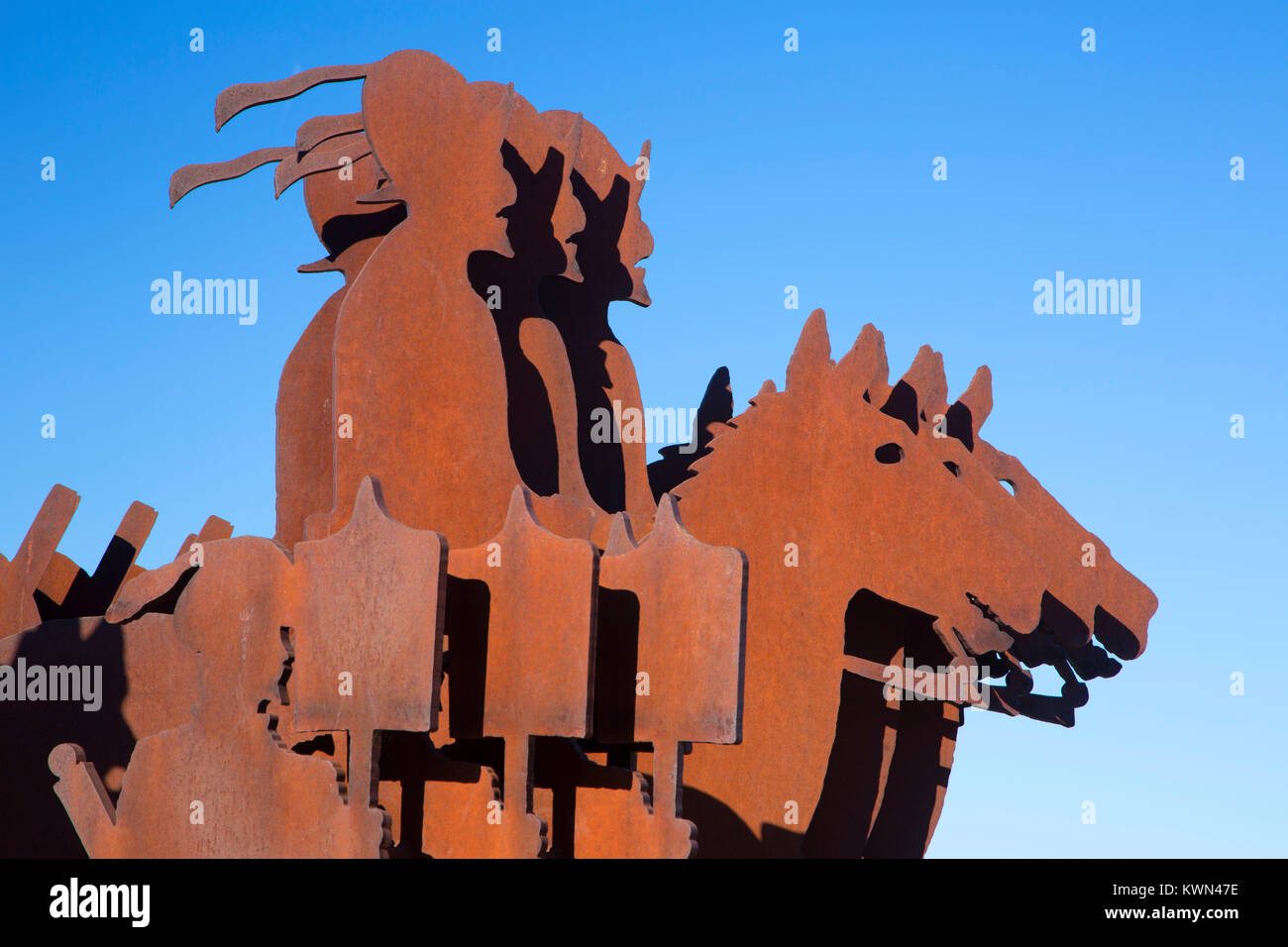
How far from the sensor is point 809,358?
9.30 m

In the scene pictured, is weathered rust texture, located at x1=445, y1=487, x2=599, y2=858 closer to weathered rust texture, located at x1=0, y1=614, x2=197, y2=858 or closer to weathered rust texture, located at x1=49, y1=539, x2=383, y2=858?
weathered rust texture, located at x1=49, y1=539, x2=383, y2=858

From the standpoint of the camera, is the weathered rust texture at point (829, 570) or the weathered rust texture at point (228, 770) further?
the weathered rust texture at point (829, 570)

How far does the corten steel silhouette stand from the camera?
7.07 meters

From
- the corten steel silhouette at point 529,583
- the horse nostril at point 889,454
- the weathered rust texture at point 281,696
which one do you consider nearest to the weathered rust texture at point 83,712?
the corten steel silhouette at point 529,583

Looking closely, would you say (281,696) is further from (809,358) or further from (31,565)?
(809,358)

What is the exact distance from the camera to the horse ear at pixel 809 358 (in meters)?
9.27

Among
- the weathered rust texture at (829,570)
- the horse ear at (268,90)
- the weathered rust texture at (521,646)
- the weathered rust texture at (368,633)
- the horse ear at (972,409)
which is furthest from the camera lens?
the horse ear at (972,409)

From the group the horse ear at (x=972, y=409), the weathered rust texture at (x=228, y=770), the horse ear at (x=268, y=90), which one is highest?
the horse ear at (x=268, y=90)

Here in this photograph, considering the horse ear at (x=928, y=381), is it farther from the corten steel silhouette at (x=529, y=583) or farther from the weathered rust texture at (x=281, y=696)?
the weathered rust texture at (x=281, y=696)

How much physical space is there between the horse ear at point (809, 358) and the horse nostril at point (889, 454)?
1.92ft

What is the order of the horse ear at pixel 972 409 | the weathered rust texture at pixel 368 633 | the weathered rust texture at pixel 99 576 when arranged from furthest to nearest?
1. the horse ear at pixel 972 409
2. the weathered rust texture at pixel 99 576
3. the weathered rust texture at pixel 368 633

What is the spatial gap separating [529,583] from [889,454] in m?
3.08

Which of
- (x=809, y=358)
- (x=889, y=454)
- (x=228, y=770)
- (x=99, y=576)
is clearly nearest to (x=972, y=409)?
(x=889, y=454)

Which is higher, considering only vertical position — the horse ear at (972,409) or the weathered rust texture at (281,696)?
the horse ear at (972,409)
